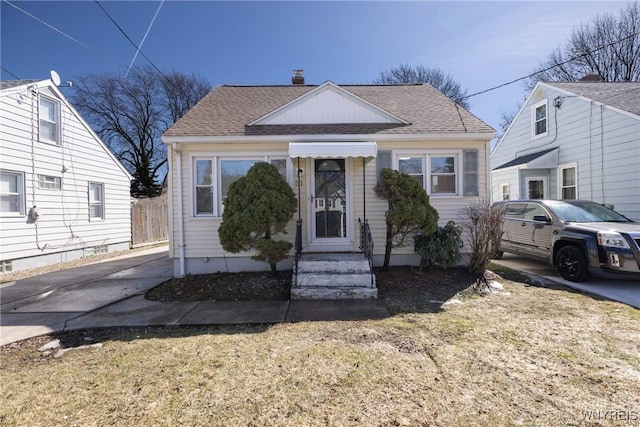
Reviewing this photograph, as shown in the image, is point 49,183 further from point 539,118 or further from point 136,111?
point 136,111

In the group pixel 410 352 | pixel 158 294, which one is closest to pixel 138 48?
pixel 158 294

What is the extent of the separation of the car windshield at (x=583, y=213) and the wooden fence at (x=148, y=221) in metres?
15.7

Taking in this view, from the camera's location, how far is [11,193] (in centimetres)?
871

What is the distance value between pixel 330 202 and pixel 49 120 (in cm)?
963

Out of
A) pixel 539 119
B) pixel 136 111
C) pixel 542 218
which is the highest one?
pixel 136 111

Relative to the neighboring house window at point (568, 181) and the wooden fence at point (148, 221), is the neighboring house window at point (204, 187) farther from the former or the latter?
the neighboring house window at point (568, 181)

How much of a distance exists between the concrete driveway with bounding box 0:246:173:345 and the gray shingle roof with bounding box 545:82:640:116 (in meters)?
14.0

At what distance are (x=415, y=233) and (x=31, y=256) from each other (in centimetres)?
1087

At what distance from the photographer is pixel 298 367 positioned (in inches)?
126

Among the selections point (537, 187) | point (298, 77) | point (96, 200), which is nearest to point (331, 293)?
point (298, 77)

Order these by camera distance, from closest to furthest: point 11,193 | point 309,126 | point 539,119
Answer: point 309,126 → point 11,193 → point 539,119

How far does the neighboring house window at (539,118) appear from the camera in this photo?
12.6 metres

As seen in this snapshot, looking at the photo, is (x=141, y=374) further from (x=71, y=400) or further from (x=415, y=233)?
(x=415, y=233)

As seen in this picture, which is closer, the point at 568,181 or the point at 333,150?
the point at 333,150
